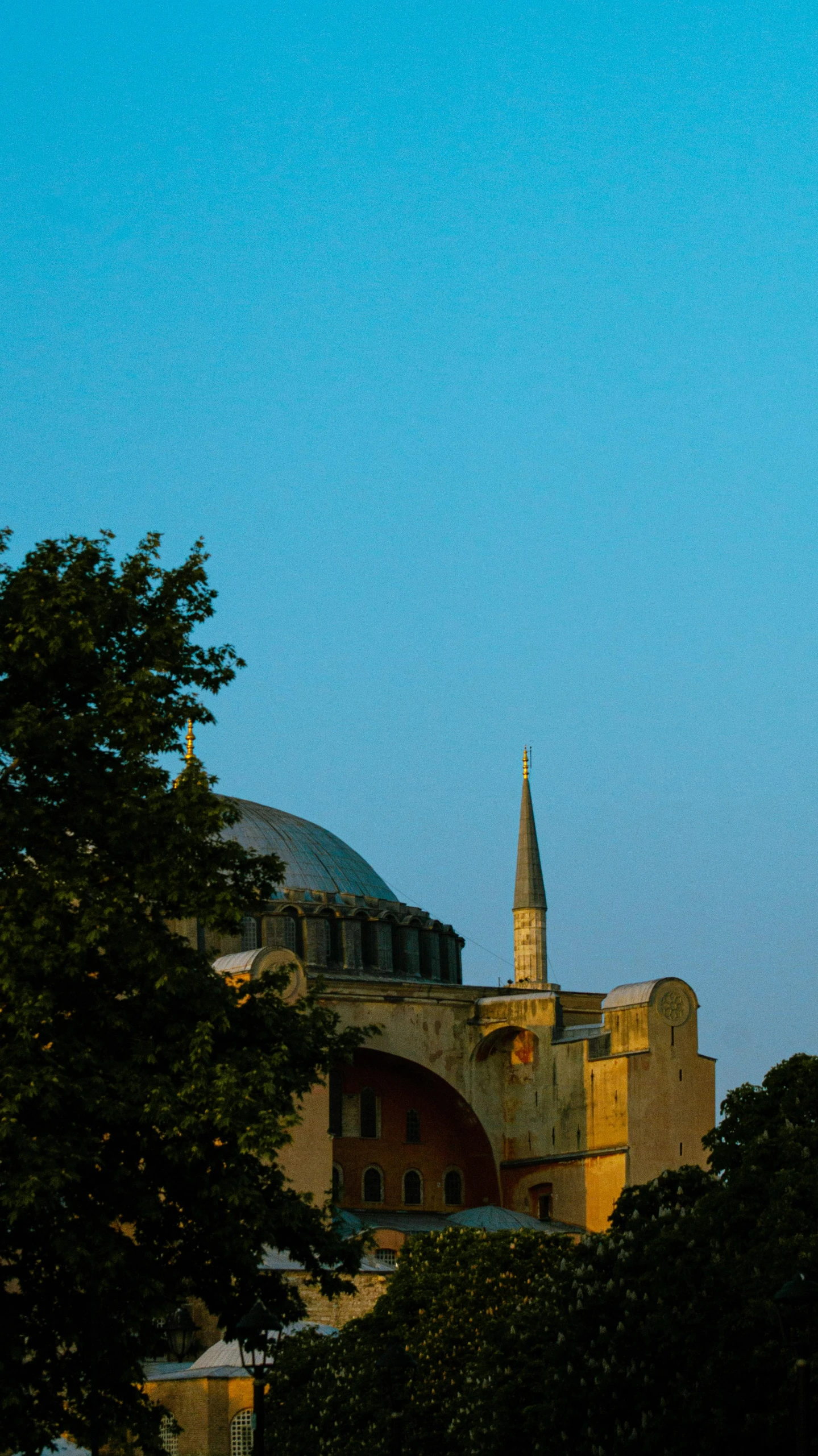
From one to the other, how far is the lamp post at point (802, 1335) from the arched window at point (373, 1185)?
29325 millimetres

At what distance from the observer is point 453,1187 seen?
145ft

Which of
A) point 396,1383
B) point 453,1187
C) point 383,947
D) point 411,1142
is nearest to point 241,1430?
point 396,1383

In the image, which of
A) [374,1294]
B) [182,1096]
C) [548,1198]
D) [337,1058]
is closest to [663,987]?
[548,1198]

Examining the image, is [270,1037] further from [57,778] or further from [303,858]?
[303,858]

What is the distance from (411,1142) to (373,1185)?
1245 millimetres

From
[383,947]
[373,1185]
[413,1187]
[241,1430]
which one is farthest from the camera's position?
[383,947]

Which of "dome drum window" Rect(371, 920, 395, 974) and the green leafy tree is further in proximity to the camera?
"dome drum window" Rect(371, 920, 395, 974)

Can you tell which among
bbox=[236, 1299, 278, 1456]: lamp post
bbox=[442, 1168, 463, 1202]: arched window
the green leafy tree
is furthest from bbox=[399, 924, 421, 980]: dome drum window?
bbox=[236, 1299, 278, 1456]: lamp post

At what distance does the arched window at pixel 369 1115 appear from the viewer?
43.8 metres

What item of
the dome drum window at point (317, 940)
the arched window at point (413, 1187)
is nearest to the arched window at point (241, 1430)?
the arched window at point (413, 1187)

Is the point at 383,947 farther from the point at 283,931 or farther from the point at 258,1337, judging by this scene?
the point at 258,1337

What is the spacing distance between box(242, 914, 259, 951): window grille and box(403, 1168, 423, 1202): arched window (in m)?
5.67

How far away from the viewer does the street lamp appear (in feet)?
103

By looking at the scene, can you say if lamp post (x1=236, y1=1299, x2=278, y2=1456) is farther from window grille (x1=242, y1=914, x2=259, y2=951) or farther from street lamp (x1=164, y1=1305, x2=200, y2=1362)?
window grille (x1=242, y1=914, x2=259, y2=951)
